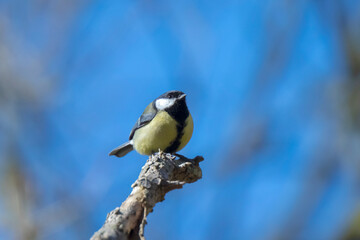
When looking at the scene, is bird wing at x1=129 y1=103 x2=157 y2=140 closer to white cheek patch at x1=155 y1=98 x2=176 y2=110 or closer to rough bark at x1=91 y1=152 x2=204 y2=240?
white cheek patch at x1=155 y1=98 x2=176 y2=110

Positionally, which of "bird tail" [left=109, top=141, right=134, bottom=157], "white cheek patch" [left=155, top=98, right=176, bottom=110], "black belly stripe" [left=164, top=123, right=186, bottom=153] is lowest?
"black belly stripe" [left=164, top=123, right=186, bottom=153]

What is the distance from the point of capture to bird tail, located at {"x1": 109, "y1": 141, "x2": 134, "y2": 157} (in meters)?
3.76

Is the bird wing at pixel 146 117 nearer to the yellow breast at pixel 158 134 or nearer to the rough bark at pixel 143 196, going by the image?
the yellow breast at pixel 158 134

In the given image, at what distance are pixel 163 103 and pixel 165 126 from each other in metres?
0.33

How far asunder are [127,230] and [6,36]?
3890mm

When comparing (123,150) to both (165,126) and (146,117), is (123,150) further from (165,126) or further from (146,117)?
(165,126)

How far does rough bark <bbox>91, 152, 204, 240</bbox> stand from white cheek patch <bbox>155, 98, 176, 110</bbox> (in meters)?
1.08

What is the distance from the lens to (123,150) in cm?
381

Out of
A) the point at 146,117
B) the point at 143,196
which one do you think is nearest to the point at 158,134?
the point at 146,117

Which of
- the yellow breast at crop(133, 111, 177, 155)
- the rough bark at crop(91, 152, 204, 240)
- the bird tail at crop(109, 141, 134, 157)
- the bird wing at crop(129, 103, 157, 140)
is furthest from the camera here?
the bird tail at crop(109, 141, 134, 157)

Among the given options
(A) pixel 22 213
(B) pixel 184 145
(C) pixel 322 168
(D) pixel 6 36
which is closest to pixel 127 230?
(B) pixel 184 145

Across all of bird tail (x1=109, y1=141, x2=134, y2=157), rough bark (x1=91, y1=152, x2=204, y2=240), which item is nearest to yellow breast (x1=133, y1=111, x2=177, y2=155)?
bird tail (x1=109, y1=141, x2=134, y2=157)

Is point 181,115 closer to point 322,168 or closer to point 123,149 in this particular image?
point 123,149

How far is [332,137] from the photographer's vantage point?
14.5 ft
